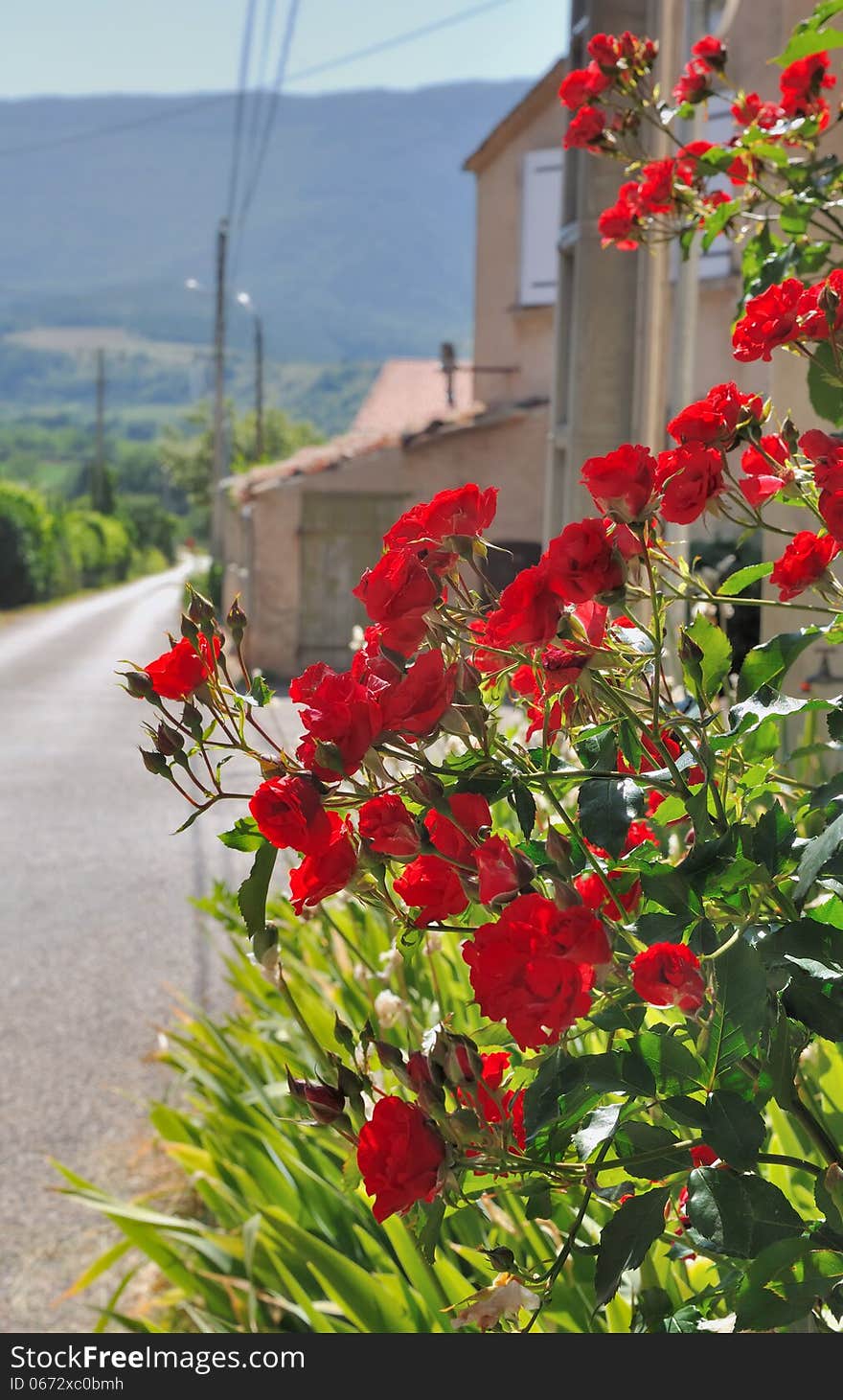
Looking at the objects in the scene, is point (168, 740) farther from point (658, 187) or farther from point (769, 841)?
point (658, 187)

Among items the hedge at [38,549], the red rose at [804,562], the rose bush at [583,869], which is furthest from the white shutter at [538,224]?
the rose bush at [583,869]

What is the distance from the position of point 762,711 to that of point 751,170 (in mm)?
1434

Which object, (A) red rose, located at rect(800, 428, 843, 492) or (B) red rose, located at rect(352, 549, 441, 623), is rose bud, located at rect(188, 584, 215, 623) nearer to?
(B) red rose, located at rect(352, 549, 441, 623)

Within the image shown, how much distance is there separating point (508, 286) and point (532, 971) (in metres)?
16.1

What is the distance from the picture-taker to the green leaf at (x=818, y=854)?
87 cm

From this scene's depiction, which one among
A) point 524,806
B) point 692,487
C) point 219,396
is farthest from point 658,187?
point 219,396

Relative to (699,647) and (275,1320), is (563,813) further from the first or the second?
(275,1320)

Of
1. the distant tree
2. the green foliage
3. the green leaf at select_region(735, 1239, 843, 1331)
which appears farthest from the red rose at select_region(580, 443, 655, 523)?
the distant tree

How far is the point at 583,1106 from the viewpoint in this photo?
0.93 meters

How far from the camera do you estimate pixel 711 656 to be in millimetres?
1044

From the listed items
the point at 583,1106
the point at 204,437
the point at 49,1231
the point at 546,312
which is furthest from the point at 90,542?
the point at 583,1106

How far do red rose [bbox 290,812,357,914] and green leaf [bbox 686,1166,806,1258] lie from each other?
31 cm
